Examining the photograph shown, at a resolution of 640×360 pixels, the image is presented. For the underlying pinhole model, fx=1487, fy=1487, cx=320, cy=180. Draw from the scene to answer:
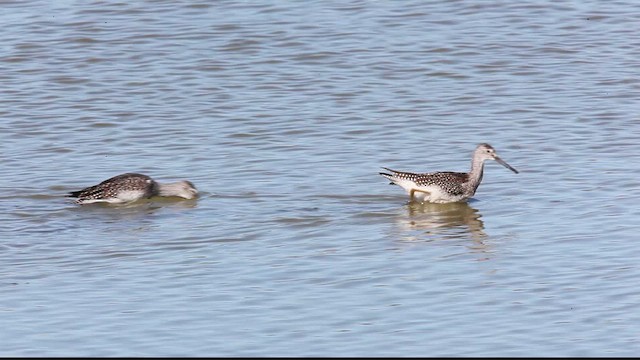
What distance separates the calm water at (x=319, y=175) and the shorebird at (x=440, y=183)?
0.55 feet

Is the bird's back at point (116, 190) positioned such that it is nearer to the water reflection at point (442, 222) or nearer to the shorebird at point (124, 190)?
the shorebird at point (124, 190)

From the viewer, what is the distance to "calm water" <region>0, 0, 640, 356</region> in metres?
10.2

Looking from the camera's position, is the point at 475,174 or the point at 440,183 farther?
the point at 475,174

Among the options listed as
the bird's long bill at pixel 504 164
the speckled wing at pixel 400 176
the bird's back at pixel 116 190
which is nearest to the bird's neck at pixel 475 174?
the bird's long bill at pixel 504 164

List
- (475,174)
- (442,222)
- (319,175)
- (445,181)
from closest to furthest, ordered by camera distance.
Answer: (442,222) → (445,181) → (475,174) → (319,175)

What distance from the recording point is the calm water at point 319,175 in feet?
33.6

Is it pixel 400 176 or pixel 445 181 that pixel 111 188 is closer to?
pixel 400 176

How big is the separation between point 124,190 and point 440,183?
3.08 metres

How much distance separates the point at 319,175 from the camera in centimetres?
1515

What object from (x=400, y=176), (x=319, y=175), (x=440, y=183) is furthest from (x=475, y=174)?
(x=319, y=175)

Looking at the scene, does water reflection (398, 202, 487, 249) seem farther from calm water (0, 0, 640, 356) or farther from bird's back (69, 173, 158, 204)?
bird's back (69, 173, 158, 204)

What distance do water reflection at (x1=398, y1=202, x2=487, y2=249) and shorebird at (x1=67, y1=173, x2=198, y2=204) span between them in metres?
2.16

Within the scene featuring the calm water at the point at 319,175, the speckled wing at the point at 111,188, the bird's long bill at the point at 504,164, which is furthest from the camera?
the bird's long bill at the point at 504,164

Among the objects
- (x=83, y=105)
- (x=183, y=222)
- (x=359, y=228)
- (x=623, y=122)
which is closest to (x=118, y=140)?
(x=83, y=105)
